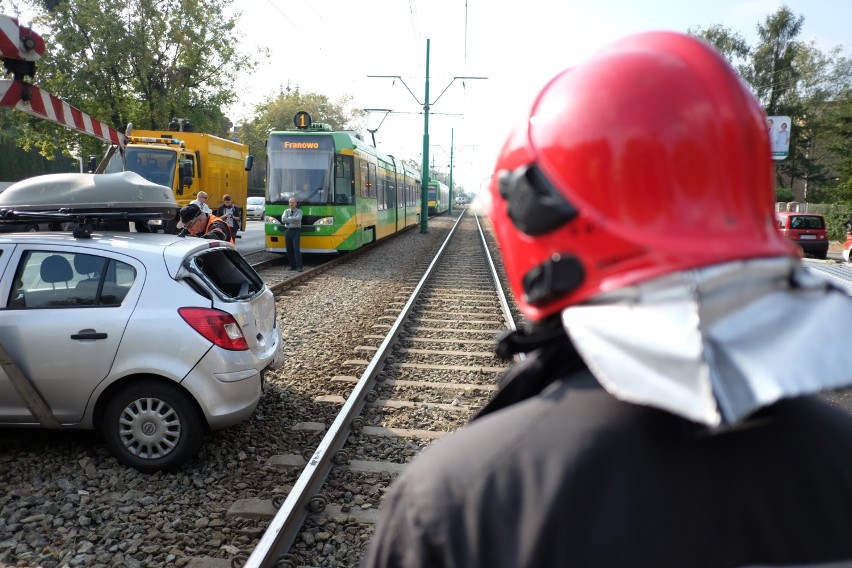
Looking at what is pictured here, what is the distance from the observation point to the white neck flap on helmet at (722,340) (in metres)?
0.92

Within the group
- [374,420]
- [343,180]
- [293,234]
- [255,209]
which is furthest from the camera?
[255,209]

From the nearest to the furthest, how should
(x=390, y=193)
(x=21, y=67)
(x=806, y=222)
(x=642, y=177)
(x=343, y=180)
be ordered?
(x=642, y=177)
(x=21, y=67)
(x=343, y=180)
(x=806, y=222)
(x=390, y=193)

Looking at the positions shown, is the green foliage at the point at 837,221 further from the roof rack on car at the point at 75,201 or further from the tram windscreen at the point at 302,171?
the roof rack on car at the point at 75,201

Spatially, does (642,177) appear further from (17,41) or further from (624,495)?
(17,41)

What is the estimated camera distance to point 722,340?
0.94 m

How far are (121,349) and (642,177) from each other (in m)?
4.30

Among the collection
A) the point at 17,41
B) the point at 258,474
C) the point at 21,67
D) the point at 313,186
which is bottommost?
the point at 258,474

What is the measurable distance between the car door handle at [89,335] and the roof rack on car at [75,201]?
0.83 meters

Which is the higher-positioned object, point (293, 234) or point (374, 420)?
point (293, 234)

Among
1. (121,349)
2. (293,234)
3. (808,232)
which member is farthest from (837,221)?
(121,349)

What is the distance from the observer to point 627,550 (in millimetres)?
965

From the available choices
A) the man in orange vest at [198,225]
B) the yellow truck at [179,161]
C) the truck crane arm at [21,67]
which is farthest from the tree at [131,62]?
the truck crane arm at [21,67]

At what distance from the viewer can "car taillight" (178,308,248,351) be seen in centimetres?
469

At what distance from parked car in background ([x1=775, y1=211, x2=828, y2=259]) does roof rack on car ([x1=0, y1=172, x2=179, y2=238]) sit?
930 inches
